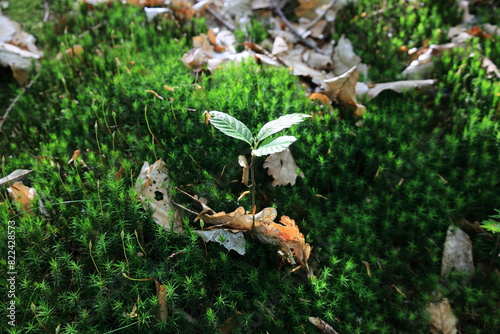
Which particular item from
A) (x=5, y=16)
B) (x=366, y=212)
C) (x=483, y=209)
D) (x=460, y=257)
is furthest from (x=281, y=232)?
(x=5, y=16)

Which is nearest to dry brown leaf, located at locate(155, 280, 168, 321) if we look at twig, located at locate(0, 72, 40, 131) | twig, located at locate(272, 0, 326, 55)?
twig, located at locate(0, 72, 40, 131)

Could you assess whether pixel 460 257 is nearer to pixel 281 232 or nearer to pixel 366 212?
pixel 366 212

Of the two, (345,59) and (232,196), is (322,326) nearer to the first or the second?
(232,196)

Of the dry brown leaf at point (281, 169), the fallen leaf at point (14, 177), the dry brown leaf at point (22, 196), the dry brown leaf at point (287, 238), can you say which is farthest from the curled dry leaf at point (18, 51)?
the dry brown leaf at point (287, 238)

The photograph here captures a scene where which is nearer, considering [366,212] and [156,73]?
[366,212]

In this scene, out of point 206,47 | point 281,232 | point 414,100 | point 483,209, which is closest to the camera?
point 281,232

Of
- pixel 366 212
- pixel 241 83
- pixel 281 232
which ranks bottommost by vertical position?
pixel 366 212

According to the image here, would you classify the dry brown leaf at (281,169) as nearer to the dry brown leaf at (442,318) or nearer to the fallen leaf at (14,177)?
the dry brown leaf at (442,318)
